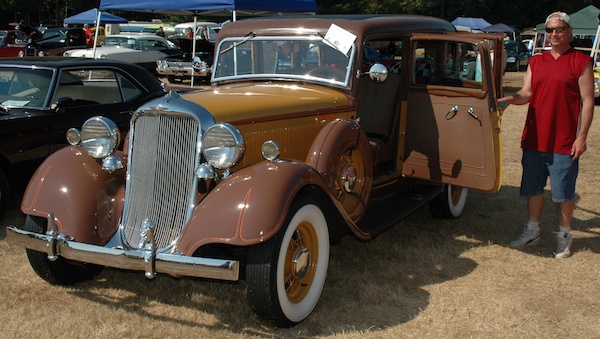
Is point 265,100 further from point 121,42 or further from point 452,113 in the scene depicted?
point 121,42

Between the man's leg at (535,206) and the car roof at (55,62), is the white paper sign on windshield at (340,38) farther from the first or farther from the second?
the car roof at (55,62)

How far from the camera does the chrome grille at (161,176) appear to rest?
11.6 feet

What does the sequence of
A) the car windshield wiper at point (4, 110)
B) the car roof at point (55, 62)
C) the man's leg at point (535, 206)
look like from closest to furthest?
the man's leg at point (535, 206)
the car windshield wiper at point (4, 110)
the car roof at point (55, 62)

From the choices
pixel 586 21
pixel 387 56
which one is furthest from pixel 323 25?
pixel 586 21

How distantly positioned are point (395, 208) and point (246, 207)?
6.62 ft

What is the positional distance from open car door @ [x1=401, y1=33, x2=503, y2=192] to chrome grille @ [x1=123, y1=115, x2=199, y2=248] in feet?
7.20

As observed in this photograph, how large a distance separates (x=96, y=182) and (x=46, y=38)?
22.2 metres

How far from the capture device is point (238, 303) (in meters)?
3.87

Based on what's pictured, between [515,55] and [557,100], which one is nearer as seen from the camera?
[557,100]

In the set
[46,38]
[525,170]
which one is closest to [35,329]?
[525,170]

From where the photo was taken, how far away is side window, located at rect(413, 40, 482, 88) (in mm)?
5223

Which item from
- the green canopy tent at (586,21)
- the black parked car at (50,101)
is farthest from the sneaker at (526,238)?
the green canopy tent at (586,21)

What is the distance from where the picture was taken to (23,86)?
5941mm

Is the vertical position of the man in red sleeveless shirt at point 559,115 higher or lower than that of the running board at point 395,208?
higher
